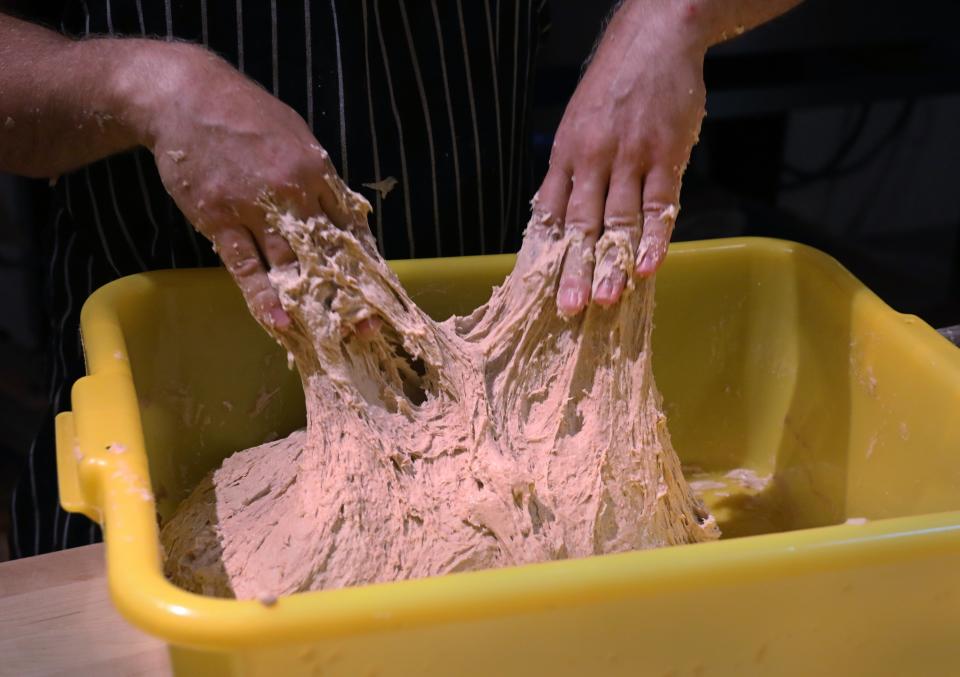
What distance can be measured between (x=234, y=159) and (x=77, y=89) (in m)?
0.13

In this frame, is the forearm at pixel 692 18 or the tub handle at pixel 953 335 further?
the tub handle at pixel 953 335

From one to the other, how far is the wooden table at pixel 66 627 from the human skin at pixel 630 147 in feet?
1.27

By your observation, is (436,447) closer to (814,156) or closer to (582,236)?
(582,236)

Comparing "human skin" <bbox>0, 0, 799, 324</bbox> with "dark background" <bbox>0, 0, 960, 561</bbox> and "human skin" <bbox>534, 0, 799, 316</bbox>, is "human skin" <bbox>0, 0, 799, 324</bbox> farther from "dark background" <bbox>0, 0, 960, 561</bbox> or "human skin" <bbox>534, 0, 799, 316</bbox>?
"dark background" <bbox>0, 0, 960, 561</bbox>

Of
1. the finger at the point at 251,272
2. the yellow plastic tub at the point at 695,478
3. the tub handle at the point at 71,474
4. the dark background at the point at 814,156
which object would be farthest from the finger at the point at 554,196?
the dark background at the point at 814,156

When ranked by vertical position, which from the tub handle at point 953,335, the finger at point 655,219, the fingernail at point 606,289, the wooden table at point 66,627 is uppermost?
the finger at point 655,219

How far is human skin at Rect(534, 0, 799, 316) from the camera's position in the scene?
715 millimetres

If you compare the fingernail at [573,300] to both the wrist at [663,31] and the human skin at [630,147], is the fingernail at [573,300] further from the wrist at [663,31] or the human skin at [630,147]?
the wrist at [663,31]

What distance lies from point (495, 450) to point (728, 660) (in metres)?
0.23

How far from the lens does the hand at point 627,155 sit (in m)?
0.71

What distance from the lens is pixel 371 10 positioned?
0.81 meters

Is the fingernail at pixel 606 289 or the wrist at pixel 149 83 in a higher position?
the wrist at pixel 149 83

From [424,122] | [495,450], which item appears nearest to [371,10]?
[424,122]

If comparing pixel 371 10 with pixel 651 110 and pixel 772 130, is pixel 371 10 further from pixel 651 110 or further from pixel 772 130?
pixel 772 130
